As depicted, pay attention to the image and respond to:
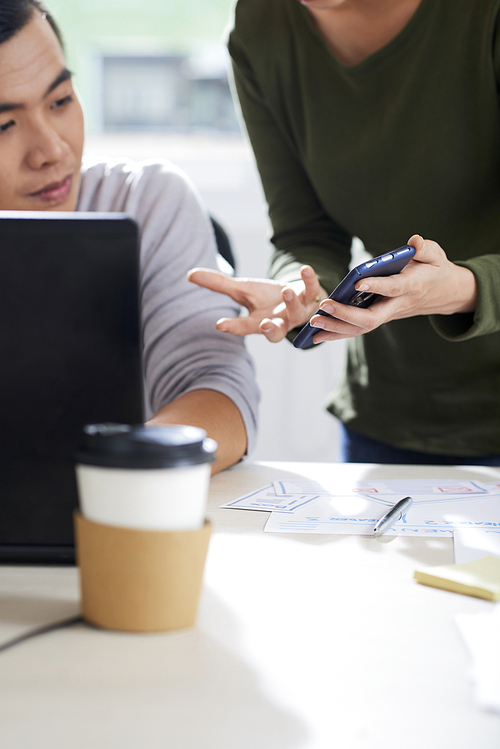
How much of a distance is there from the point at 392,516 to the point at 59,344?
0.37 meters

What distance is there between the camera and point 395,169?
1.16m

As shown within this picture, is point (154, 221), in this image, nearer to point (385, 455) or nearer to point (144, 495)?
point (385, 455)

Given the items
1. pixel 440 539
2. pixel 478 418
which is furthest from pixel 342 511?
pixel 478 418

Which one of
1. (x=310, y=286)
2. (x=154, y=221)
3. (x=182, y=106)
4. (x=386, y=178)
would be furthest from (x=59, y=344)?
(x=182, y=106)

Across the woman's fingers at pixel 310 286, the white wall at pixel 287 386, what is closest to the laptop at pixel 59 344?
the woman's fingers at pixel 310 286

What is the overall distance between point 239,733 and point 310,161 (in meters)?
1.03

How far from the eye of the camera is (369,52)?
116 centimetres

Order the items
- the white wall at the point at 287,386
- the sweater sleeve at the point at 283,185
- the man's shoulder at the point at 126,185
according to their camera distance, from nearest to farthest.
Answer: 1. the man's shoulder at the point at 126,185
2. the sweater sleeve at the point at 283,185
3. the white wall at the point at 287,386

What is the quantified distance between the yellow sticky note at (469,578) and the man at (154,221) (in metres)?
0.37

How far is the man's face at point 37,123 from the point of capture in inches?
38.7

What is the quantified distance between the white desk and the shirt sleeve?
401 millimetres

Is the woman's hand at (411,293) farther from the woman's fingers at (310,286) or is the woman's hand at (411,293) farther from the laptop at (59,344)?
the laptop at (59,344)

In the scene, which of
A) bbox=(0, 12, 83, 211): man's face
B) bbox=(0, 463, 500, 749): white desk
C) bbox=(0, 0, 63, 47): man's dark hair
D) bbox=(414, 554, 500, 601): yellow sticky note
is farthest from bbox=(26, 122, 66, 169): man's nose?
bbox=(414, 554, 500, 601): yellow sticky note

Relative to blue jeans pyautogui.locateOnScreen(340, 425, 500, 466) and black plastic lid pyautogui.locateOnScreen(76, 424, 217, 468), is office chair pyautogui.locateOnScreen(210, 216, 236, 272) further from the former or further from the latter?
black plastic lid pyautogui.locateOnScreen(76, 424, 217, 468)
